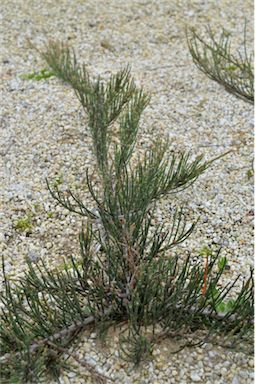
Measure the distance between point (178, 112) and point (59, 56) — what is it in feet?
2.05

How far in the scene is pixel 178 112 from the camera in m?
2.71

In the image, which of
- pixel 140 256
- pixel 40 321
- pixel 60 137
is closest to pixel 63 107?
pixel 60 137

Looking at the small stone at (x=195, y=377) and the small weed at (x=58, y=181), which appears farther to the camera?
the small weed at (x=58, y=181)

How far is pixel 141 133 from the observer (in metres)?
2.56

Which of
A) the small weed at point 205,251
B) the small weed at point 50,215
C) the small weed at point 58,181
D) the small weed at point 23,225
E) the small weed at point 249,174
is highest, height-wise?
the small weed at point 249,174

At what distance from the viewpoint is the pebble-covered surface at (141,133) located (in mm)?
1681

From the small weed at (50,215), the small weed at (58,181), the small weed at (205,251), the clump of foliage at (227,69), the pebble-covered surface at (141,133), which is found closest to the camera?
the pebble-covered surface at (141,133)

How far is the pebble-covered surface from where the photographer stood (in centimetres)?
168

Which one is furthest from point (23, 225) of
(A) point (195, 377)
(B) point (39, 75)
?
(B) point (39, 75)

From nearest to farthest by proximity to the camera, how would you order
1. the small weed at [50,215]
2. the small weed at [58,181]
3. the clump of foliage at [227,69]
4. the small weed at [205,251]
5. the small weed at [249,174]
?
the small weed at [205,251]
the small weed at [50,215]
the small weed at [58,181]
the small weed at [249,174]
the clump of foliage at [227,69]

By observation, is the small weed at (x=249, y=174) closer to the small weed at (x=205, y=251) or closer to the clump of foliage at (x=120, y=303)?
the small weed at (x=205, y=251)

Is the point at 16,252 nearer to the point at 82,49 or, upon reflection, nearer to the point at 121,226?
the point at 121,226

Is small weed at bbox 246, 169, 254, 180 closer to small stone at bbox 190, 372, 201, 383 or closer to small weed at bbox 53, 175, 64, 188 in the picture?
small weed at bbox 53, 175, 64, 188

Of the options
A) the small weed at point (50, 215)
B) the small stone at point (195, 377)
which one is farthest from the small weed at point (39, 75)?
the small stone at point (195, 377)
